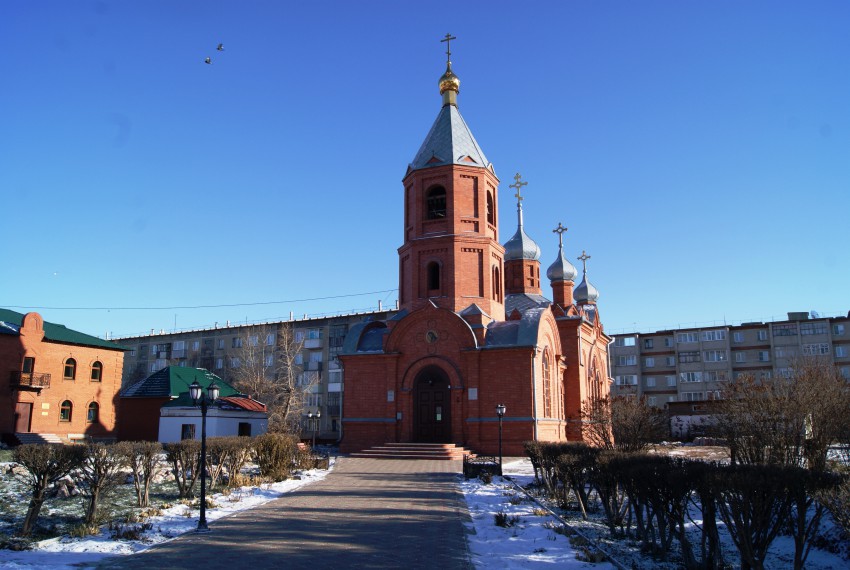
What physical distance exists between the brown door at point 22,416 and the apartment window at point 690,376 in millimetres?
50825

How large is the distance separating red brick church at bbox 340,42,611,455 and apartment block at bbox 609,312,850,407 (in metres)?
30.0

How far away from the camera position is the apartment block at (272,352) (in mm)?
51219

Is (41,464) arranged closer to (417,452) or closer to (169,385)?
(417,452)

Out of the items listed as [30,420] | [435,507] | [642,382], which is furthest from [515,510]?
[642,382]

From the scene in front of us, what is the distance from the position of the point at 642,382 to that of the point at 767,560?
177 feet

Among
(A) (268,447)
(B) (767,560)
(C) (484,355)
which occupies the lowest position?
(B) (767,560)

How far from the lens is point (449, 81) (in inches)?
1203

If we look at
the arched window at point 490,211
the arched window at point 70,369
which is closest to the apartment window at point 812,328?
the arched window at point 490,211

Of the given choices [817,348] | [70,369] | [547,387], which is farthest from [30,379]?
[817,348]

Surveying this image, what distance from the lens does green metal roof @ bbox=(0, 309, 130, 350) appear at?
104 ft

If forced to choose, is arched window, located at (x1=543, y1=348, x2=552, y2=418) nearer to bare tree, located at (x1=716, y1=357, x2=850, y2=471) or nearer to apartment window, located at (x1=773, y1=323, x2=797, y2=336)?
bare tree, located at (x1=716, y1=357, x2=850, y2=471)

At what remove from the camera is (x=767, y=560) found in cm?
991

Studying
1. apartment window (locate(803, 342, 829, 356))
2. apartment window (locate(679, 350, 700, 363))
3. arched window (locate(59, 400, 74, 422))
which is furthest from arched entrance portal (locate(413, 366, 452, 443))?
apartment window (locate(803, 342, 829, 356))

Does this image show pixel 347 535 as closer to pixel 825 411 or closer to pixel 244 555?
pixel 244 555
